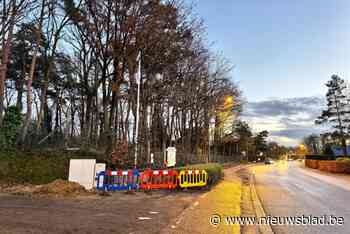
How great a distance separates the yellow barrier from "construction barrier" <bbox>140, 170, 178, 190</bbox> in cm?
32

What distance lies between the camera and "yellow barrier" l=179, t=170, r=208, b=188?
46.3 ft

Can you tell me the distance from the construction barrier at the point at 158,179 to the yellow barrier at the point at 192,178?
32 cm

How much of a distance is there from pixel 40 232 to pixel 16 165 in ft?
38.0

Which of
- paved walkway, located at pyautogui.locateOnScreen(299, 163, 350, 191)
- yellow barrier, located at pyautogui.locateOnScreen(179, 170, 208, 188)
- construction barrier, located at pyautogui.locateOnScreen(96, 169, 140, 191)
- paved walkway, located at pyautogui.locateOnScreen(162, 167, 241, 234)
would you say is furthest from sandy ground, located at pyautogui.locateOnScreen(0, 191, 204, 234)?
paved walkway, located at pyautogui.locateOnScreen(299, 163, 350, 191)

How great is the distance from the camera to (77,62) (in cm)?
3191

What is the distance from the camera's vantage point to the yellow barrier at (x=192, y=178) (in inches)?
555

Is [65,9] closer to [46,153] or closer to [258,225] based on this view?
[46,153]

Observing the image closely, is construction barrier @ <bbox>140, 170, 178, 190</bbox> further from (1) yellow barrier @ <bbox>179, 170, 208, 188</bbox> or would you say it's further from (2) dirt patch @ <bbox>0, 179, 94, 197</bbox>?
(2) dirt patch @ <bbox>0, 179, 94, 197</bbox>

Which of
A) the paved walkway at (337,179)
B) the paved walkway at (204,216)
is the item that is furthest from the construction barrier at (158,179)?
the paved walkway at (337,179)

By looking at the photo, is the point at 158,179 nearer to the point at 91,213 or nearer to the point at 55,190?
the point at 55,190

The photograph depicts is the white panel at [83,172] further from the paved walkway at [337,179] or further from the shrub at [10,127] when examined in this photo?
the paved walkway at [337,179]

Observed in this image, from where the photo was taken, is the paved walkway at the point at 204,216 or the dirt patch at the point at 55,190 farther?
the dirt patch at the point at 55,190

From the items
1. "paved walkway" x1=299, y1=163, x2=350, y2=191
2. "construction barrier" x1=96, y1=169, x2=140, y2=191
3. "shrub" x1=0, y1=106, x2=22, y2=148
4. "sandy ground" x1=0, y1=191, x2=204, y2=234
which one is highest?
"shrub" x1=0, y1=106, x2=22, y2=148

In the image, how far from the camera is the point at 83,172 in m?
13.6
